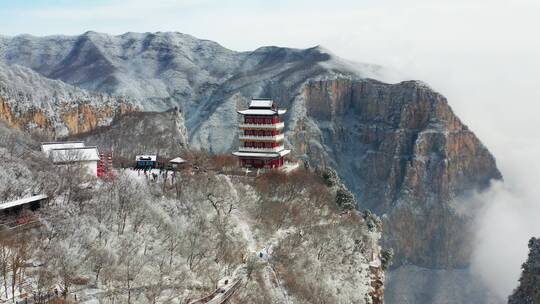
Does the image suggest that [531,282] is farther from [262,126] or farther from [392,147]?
[392,147]

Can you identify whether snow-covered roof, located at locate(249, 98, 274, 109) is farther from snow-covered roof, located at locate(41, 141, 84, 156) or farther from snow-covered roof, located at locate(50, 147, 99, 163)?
snow-covered roof, located at locate(41, 141, 84, 156)

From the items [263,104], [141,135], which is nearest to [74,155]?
[263,104]

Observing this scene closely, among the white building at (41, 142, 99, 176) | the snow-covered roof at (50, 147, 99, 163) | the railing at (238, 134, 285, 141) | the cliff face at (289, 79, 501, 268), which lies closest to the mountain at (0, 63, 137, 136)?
the white building at (41, 142, 99, 176)

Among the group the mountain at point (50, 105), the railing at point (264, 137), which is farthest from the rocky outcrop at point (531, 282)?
the mountain at point (50, 105)

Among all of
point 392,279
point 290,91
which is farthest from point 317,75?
point 392,279

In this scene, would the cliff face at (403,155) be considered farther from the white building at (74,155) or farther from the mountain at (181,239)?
the white building at (74,155)

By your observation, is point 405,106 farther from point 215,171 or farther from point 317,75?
point 215,171

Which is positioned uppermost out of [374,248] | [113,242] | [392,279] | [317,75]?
[317,75]
